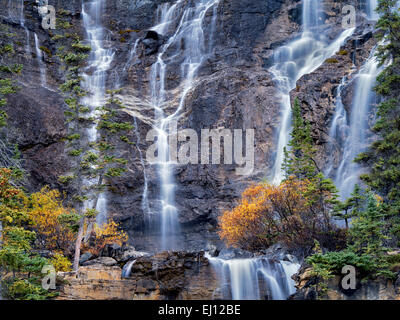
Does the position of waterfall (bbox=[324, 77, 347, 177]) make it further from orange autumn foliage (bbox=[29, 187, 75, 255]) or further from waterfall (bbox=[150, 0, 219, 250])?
orange autumn foliage (bbox=[29, 187, 75, 255])

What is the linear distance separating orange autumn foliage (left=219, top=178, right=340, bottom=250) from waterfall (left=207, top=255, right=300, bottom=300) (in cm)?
306

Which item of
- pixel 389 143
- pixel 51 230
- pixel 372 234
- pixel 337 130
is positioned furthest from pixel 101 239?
pixel 337 130

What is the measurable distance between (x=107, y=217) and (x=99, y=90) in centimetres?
1626

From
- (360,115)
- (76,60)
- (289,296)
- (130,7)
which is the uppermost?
(130,7)

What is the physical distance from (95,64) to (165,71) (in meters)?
8.39

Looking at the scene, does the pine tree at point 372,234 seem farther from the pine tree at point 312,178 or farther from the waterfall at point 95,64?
the waterfall at point 95,64

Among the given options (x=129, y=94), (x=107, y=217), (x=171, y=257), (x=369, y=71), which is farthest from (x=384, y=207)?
(x=129, y=94)

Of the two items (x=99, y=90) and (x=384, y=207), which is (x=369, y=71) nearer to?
(x=384, y=207)

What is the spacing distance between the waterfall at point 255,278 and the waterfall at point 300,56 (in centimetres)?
1826

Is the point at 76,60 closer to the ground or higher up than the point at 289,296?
higher up

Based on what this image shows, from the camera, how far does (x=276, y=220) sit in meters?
31.4

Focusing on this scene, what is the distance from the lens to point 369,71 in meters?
40.2

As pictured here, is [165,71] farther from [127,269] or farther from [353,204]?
[353,204]
